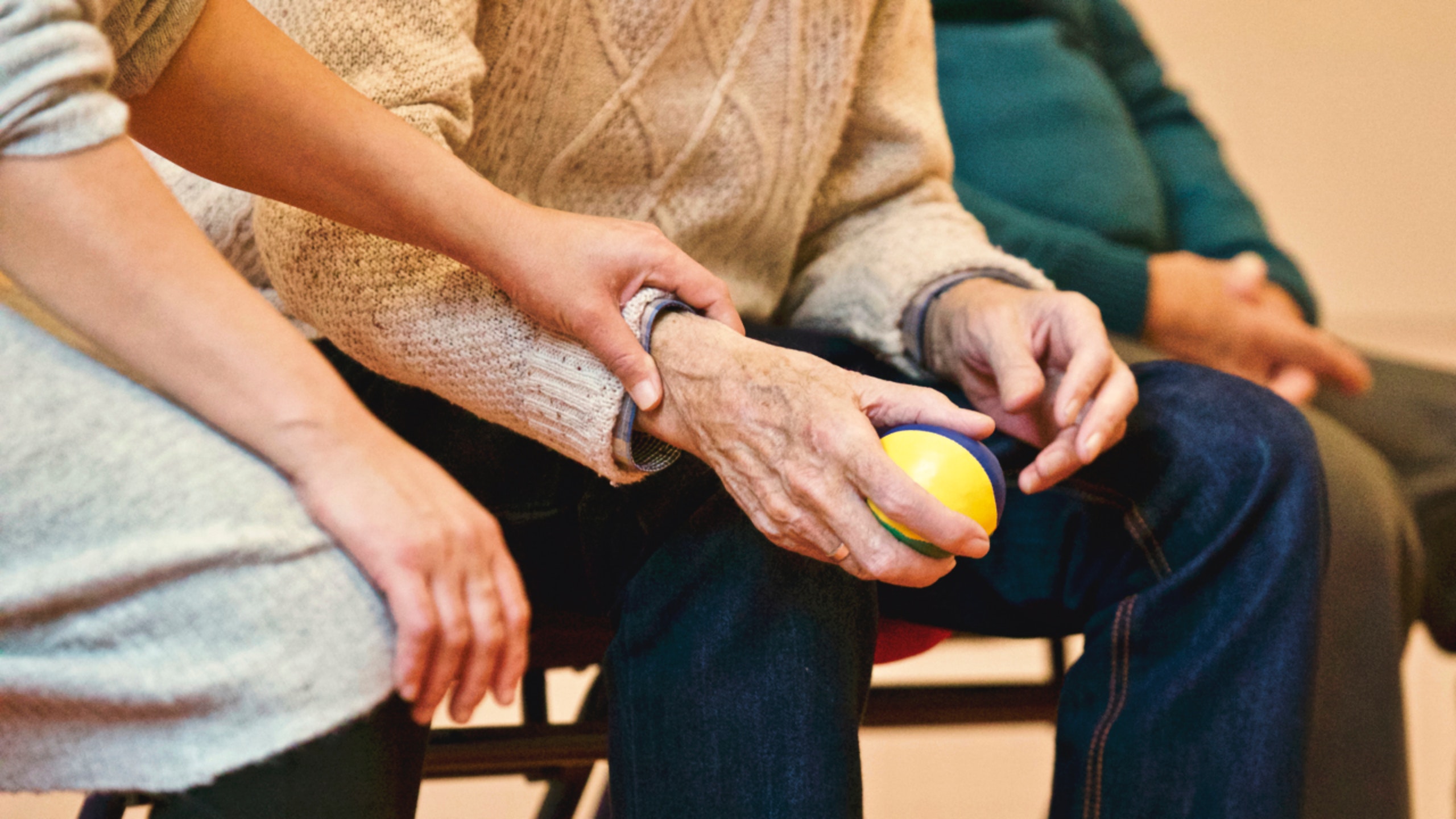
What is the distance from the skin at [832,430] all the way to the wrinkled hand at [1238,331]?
2.15 ft

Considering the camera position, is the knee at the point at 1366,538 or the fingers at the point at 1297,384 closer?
the knee at the point at 1366,538

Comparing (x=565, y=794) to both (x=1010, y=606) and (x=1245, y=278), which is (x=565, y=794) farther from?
Answer: (x=1245, y=278)

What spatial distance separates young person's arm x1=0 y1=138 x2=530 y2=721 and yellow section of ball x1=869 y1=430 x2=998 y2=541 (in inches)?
8.4

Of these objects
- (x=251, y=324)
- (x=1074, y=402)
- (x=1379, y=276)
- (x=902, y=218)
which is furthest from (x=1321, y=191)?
(x=251, y=324)

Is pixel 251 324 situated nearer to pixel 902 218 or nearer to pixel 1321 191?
pixel 902 218

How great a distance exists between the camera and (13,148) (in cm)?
41

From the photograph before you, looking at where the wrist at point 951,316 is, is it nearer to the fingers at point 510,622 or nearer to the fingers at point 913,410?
the fingers at point 913,410

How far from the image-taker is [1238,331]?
4.20ft

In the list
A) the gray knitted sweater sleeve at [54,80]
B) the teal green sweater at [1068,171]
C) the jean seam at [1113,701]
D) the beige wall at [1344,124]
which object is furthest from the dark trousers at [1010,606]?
the beige wall at [1344,124]

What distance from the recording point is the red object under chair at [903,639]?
745 millimetres

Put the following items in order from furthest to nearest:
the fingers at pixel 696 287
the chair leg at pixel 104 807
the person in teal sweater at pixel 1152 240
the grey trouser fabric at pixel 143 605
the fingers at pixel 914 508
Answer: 1. the person in teal sweater at pixel 1152 240
2. the chair leg at pixel 104 807
3. the fingers at pixel 696 287
4. the fingers at pixel 914 508
5. the grey trouser fabric at pixel 143 605

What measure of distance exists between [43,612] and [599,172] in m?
0.47

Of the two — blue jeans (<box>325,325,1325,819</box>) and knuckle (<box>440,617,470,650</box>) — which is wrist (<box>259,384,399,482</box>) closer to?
knuckle (<box>440,617,470,650</box>)

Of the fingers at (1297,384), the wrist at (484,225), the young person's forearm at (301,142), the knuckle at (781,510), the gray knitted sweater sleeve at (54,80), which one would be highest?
the gray knitted sweater sleeve at (54,80)
